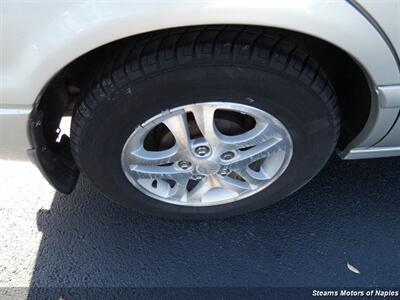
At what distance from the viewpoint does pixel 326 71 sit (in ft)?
5.71

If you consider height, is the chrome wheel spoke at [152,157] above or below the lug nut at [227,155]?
below

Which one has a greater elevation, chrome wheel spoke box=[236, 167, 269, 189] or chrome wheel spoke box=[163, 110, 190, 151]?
chrome wheel spoke box=[163, 110, 190, 151]

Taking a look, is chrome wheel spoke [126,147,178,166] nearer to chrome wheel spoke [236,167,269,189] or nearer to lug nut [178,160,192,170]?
lug nut [178,160,192,170]

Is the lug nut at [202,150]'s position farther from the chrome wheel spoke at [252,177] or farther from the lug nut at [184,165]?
the chrome wheel spoke at [252,177]

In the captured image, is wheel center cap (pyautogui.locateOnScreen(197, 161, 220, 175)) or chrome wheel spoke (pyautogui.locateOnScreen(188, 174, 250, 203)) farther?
chrome wheel spoke (pyautogui.locateOnScreen(188, 174, 250, 203))

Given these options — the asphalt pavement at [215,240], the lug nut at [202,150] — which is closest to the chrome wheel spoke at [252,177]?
the lug nut at [202,150]

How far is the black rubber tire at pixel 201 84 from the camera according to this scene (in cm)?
141

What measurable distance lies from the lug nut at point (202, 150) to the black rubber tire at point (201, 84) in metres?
0.24

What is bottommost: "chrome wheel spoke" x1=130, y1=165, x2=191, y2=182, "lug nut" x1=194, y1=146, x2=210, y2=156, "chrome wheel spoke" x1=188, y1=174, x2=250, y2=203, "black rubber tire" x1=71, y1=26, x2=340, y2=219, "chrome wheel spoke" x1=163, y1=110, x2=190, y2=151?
"chrome wheel spoke" x1=188, y1=174, x2=250, y2=203

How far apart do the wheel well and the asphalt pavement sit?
1.39 feet

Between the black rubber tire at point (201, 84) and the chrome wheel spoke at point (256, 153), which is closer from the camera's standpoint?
the black rubber tire at point (201, 84)

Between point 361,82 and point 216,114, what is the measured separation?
21.8 inches

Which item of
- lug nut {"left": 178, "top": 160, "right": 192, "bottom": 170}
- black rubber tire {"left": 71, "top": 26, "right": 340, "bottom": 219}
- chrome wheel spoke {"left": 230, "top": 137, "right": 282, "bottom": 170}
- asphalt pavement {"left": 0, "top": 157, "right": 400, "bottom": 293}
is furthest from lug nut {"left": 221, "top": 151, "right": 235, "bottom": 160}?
asphalt pavement {"left": 0, "top": 157, "right": 400, "bottom": 293}

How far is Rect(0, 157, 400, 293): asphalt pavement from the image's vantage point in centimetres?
194
